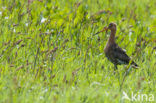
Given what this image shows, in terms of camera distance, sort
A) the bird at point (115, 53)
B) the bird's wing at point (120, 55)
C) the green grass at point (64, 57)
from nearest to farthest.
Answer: the green grass at point (64, 57) < the bird at point (115, 53) < the bird's wing at point (120, 55)

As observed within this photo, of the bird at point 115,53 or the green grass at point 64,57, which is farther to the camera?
the bird at point 115,53

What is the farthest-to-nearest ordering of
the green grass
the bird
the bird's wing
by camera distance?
the bird's wing < the bird < the green grass

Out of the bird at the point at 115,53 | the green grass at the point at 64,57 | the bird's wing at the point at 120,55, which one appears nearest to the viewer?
the green grass at the point at 64,57

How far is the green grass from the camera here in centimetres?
430

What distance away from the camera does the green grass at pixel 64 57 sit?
4305 mm

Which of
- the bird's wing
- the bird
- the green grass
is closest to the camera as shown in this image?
the green grass

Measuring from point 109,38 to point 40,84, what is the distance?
2797 millimetres

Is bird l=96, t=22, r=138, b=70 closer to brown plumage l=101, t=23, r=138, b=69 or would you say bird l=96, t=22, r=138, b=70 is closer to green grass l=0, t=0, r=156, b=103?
brown plumage l=101, t=23, r=138, b=69

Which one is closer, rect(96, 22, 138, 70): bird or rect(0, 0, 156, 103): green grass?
rect(0, 0, 156, 103): green grass

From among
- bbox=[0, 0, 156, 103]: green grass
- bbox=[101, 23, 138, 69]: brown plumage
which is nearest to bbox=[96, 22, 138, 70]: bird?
bbox=[101, 23, 138, 69]: brown plumage

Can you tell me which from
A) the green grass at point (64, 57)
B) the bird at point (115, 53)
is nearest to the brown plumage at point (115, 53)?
the bird at point (115, 53)

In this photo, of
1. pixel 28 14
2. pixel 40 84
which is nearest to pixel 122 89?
pixel 40 84

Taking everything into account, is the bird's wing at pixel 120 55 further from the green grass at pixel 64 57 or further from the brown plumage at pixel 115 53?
the green grass at pixel 64 57

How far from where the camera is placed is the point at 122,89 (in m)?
5.07
